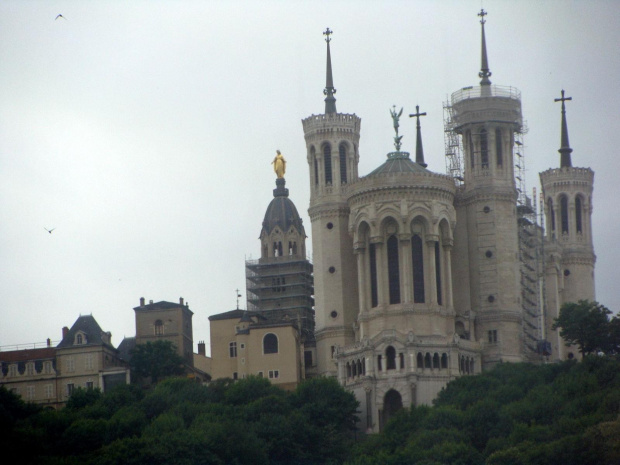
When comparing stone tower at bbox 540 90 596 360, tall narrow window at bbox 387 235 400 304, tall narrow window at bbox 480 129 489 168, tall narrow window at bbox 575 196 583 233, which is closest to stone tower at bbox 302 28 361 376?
tall narrow window at bbox 387 235 400 304

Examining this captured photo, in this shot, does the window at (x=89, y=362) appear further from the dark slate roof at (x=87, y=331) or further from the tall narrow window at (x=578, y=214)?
the tall narrow window at (x=578, y=214)

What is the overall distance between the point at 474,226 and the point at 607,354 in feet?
50.6

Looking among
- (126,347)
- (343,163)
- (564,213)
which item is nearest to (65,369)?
(126,347)

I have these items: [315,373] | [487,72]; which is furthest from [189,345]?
[487,72]

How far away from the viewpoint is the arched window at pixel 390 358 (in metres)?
139

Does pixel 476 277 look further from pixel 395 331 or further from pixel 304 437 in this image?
pixel 304 437

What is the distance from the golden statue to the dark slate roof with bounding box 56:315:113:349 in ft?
92.7

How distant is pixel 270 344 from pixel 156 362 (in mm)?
9599

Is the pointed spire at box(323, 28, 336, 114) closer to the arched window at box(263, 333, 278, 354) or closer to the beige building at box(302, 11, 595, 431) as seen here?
the beige building at box(302, 11, 595, 431)

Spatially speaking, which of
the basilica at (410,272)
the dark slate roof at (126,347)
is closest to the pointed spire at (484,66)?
the basilica at (410,272)

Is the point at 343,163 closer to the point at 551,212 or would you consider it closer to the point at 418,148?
the point at 418,148

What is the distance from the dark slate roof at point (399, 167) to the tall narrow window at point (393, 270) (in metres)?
5.45

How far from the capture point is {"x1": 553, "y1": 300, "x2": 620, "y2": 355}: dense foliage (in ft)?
460

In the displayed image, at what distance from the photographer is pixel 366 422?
138 metres
